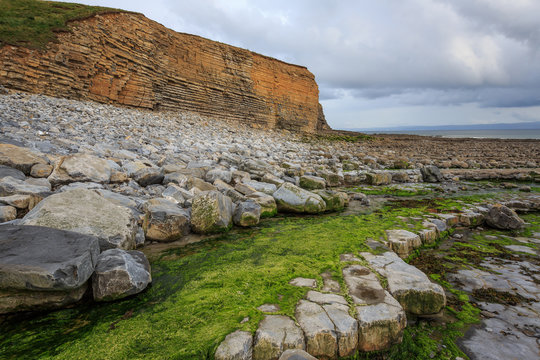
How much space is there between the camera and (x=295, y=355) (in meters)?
1.77

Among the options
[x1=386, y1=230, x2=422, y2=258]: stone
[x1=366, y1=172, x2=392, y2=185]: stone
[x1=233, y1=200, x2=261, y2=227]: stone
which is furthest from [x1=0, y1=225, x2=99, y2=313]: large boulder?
[x1=366, y1=172, x2=392, y2=185]: stone

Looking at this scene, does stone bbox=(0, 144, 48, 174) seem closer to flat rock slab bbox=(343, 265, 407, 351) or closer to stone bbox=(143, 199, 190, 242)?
stone bbox=(143, 199, 190, 242)

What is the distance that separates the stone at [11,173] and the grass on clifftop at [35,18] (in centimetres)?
1216

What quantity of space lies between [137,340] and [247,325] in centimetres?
87

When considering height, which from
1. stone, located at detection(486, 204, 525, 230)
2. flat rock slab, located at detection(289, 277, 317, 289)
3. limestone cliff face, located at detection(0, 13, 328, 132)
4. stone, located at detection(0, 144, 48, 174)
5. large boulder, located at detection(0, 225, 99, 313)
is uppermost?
limestone cliff face, located at detection(0, 13, 328, 132)

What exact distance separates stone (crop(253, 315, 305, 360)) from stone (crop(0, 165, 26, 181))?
187 inches

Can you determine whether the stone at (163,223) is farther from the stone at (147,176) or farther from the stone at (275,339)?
the stone at (275,339)

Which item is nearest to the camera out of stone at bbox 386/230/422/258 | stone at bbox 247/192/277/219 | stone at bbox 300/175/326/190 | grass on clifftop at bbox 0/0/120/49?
stone at bbox 386/230/422/258

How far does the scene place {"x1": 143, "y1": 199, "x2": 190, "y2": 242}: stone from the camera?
3.89 m

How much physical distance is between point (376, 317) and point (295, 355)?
2.94 ft

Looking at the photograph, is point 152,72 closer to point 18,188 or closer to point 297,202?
point 18,188

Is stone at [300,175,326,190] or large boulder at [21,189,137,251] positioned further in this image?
stone at [300,175,326,190]

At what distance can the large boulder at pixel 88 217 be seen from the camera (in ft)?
9.52

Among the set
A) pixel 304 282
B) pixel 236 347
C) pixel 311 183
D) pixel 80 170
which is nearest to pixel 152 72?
pixel 80 170
